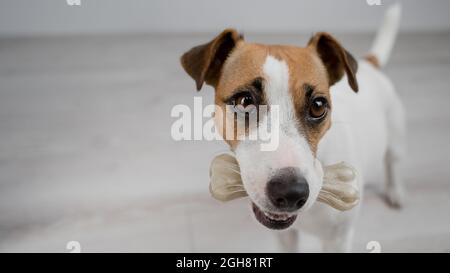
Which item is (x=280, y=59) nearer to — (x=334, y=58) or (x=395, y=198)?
(x=334, y=58)

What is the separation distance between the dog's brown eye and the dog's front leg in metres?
0.53

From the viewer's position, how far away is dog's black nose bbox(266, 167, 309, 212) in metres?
0.87

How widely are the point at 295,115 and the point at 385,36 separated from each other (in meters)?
0.92

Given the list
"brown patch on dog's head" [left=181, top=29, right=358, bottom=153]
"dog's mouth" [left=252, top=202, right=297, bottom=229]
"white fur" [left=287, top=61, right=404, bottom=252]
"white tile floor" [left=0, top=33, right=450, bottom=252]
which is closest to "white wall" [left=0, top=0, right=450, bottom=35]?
"white tile floor" [left=0, top=33, right=450, bottom=252]

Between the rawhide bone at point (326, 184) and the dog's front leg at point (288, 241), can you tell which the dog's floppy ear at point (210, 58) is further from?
the dog's front leg at point (288, 241)

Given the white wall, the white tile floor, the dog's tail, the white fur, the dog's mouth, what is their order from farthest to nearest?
the dog's tail → the white tile floor → the white wall → the white fur → the dog's mouth

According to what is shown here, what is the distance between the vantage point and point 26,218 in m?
1.53

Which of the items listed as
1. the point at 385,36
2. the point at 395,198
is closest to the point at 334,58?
the point at 385,36

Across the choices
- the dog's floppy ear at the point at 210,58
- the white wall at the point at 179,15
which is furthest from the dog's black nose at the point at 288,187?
the white wall at the point at 179,15

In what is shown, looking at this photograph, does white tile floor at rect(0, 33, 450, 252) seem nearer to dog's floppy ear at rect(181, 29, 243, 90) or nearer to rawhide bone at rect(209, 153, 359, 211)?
dog's floppy ear at rect(181, 29, 243, 90)

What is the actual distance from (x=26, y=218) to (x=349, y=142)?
44.4 inches

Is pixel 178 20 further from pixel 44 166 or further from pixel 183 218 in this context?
pixel 44 166

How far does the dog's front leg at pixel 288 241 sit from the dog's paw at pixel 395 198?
493 mm

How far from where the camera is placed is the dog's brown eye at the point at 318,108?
0.97m
